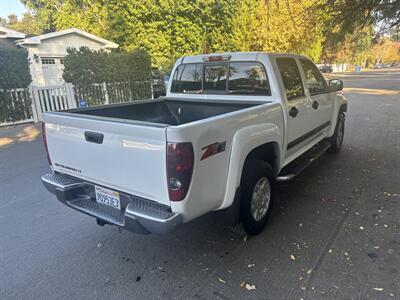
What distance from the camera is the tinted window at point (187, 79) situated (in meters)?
4.77

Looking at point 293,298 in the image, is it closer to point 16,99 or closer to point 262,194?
point 262,194

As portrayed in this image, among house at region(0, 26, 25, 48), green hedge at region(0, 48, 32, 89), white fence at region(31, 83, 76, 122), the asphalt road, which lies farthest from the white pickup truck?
house at region(0, 26, 25, 48)

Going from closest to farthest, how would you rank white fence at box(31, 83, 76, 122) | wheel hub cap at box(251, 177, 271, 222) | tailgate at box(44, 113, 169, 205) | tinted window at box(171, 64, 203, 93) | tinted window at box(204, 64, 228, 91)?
tailgate at box(44, 113, 169, 205) < wheel hub cap at box(251, 177, 271, 222) < tinted window at box(204, 64, 228, 91) < tinted window at box(171, 64, 203, 93) < white fence at box(31, 83, 76, 122)

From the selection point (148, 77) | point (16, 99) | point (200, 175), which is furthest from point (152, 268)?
point (148, 77)

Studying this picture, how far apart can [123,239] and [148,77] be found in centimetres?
1226

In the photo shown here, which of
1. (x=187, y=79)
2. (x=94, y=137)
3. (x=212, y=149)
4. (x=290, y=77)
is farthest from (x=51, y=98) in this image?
(x=212, y=149)

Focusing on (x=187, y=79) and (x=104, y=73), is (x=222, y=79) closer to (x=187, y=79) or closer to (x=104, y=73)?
(x=187, y=79)

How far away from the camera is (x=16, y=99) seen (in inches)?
416

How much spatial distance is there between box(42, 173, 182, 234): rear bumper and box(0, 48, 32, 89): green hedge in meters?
8.78

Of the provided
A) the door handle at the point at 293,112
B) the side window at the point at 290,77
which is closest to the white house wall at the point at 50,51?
the side window at the point at 290,77

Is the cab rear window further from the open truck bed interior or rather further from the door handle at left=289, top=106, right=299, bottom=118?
the door handle at left=289, top=106, right=299, bottom=118

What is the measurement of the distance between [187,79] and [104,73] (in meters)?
9.00

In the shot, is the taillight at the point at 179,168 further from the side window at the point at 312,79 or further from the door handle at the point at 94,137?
the side window at the point at 312,79

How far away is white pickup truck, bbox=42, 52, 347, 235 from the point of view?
2482 millimetres
